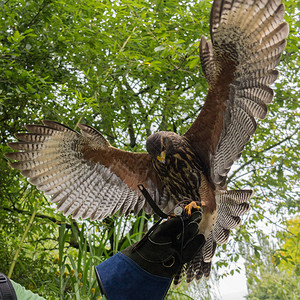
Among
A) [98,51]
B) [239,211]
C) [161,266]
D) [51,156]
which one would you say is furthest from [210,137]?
[98,51]

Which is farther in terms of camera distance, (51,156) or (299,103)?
(299,103)

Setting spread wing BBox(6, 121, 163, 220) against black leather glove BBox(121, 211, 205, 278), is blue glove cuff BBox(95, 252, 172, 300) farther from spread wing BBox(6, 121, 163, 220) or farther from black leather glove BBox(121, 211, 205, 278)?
spread wing BBox(6, 121, 163, 220)

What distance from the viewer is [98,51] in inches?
134

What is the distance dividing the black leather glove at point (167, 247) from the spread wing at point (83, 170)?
93cm

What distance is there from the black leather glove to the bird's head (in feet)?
2.17

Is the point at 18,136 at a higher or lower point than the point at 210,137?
lower

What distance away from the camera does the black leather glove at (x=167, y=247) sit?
1.50 metres

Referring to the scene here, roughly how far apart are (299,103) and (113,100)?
7.18 feet

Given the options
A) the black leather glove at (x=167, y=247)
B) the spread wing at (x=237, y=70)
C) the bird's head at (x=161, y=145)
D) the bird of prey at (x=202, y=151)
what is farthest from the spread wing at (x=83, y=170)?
the black leather glove at (x=167, y=247)

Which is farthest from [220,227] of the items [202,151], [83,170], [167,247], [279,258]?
[279,258]

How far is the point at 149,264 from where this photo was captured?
150 cm

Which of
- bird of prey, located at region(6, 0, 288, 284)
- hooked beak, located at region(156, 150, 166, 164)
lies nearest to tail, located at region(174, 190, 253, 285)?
bird of prey, located at region(6, 0, 288, 284)

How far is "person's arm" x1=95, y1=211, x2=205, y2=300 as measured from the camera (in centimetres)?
145

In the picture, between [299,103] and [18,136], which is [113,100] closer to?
[18,136]
